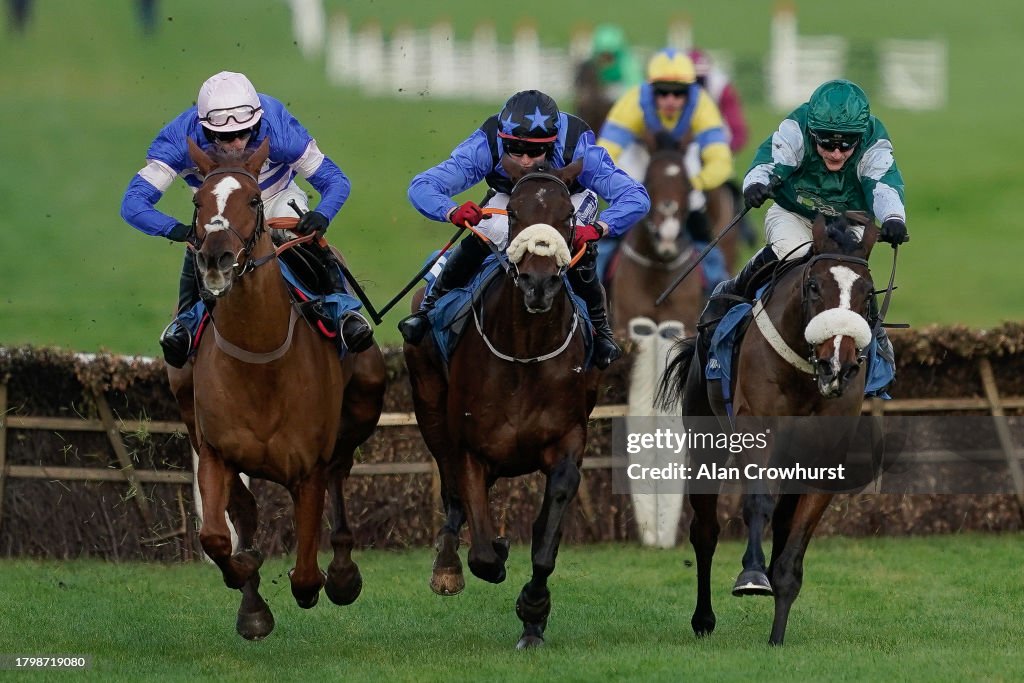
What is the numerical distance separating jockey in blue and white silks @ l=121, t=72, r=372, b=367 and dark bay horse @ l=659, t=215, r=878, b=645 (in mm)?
1928

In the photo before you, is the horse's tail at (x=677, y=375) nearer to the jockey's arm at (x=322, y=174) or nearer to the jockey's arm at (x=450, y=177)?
the jockey's arm at (x=450, y=177)

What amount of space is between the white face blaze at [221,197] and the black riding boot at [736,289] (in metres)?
3.01

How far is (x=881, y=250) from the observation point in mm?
28953

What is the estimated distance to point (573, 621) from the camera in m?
9.94

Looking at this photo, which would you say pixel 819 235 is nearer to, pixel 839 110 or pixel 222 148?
pixel 839 110

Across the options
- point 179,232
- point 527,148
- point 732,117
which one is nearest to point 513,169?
point 527,148

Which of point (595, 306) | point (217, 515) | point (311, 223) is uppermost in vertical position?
point (311, 223)

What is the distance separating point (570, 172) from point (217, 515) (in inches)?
87.0

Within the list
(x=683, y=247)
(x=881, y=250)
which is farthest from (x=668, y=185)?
(x=881, y=250)

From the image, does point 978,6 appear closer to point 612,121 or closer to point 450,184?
point 612,121

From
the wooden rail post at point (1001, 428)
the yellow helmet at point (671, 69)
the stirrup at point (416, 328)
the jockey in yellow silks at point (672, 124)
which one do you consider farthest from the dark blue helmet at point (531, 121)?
the yellow helmet at point (671, 69)

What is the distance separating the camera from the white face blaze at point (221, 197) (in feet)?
25.9

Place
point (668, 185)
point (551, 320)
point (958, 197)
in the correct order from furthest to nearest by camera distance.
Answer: point (958, 197) → point (668, 185) → point (551, 320)

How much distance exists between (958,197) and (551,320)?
2496cm
